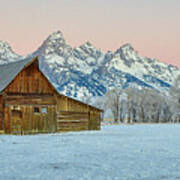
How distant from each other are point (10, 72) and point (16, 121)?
6.09 m

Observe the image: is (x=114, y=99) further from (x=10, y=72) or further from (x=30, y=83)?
(x=30, y=83)

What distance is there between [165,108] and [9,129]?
68083 millimetres

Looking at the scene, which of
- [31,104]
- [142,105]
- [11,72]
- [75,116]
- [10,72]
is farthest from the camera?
[142,105]

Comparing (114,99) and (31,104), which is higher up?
(114,99)

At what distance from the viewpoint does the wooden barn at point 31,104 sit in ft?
111

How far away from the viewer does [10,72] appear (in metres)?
36.9

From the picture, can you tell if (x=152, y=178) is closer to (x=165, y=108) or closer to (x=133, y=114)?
(x=133, y=114)

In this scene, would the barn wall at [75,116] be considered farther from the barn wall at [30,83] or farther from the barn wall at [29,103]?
the barn wall at [30,83]

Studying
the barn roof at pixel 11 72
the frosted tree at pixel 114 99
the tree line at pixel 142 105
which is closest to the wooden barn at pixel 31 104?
the barn roof at pixel 11 72

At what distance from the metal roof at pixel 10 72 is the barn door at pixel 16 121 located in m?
2.76

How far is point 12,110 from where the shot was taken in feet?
112

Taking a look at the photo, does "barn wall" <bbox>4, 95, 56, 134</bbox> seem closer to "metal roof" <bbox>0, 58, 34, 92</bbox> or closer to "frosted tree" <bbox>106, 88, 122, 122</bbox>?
"metal roof" <bbox>0, 58, 34, 92</bbox>

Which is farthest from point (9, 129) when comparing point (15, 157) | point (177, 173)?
point (177, 173)

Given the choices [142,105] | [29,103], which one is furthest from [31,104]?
[142,105]
